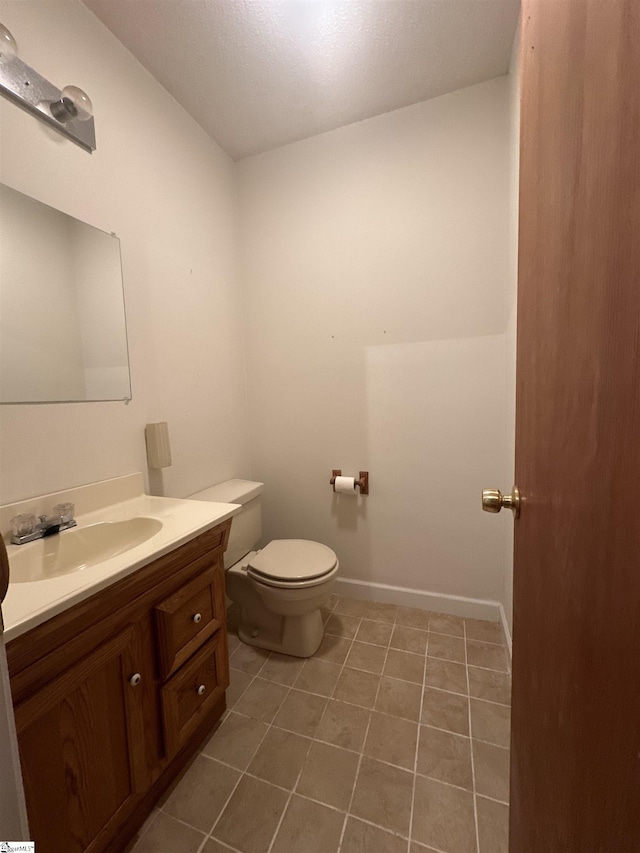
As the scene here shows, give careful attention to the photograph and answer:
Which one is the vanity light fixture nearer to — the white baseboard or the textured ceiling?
the textured ceiling

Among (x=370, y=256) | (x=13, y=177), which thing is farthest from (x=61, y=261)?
(x=370, y=256)

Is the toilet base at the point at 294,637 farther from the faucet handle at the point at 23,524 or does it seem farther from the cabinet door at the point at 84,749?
the faucet handle at the point at 23,524

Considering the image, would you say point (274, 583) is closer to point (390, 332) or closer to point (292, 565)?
point (292, 565)

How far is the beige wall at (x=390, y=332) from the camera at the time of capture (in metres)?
1.62

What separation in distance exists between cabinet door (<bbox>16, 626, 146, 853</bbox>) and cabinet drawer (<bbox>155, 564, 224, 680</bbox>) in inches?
3.4

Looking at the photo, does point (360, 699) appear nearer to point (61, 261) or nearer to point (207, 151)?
point (61, 261)

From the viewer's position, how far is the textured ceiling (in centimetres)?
121

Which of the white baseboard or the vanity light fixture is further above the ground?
the vanity light fixture

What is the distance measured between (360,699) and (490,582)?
2.90 ft

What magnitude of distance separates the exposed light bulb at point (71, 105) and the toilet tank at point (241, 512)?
1.48 m

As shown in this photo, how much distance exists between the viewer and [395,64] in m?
1.43

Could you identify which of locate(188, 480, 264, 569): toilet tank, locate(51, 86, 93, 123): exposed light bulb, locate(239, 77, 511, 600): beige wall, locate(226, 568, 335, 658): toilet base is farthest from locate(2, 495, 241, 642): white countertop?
locate(51, 86, 93, 123): exposed light bulb

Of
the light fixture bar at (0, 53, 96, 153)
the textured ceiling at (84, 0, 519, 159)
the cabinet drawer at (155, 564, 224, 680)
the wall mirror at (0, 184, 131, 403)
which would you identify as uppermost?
the textured ceiling at (84, 0, 519, 159)

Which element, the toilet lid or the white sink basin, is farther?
the toilet lid
